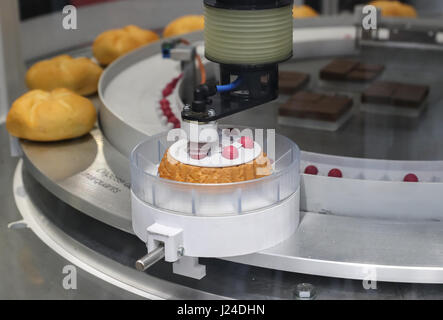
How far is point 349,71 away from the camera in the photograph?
234cm

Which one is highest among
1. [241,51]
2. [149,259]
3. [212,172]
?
[241,51]

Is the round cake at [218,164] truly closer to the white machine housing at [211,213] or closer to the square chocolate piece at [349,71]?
the white machine housing at [211,213]

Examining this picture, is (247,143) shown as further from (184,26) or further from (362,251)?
(184,26)

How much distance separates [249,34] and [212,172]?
24cm

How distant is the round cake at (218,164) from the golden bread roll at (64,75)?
907mm

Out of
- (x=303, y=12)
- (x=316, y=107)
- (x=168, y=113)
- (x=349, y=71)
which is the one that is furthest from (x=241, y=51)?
(x=303, y=12)

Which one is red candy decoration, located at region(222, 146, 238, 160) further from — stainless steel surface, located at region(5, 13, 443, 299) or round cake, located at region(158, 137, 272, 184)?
stainless steel surface, located at region(5, 13, 443, 299)

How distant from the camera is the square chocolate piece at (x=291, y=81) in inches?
88.0

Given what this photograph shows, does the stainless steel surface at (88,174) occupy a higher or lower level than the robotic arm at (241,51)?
lower

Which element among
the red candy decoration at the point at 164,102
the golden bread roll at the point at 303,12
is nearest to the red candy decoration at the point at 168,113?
the red candy decoration at the point at 164,102

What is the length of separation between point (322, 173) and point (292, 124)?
0.51 metres

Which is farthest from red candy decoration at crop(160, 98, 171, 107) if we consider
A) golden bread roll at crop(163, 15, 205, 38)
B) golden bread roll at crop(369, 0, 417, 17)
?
golden bread roll at crop(369, 0, 417, 17)

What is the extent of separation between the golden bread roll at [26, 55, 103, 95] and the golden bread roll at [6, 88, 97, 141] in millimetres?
245

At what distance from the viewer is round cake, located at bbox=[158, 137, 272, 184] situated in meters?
1.20
